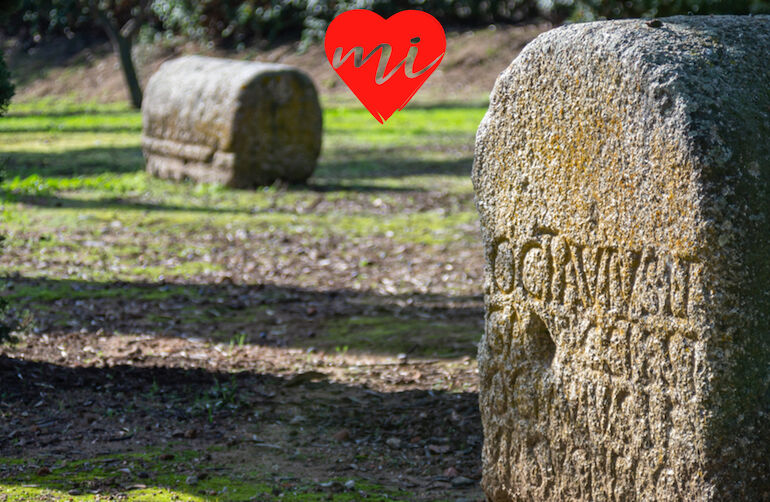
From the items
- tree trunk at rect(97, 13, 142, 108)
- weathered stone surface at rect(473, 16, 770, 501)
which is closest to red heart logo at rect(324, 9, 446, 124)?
weathered stone surface at rect(473, 16, 770, 501)

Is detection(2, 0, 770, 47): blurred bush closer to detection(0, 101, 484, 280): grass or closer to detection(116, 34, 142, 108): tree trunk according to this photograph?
detection(116, 34, 142, 108): tree trunk

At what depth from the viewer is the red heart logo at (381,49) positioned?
10.8 feet

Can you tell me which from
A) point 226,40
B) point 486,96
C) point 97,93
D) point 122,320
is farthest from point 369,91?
point 226,40

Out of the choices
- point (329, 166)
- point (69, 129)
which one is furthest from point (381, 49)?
point (69, 129)

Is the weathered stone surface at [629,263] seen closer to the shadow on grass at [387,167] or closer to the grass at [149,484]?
the grass at [149,484]

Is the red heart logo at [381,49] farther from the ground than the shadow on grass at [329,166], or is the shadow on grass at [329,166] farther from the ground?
the red heart logo at [381,49]

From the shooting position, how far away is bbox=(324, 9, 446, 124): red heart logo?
3283 mm

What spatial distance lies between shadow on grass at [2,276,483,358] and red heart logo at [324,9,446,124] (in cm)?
216

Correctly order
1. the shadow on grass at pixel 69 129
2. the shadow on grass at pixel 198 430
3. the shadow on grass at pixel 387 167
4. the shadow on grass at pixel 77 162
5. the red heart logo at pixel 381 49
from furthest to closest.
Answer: the shadow on grass at pixel 69 129 → the shadow on grass at pixel 77 162 → the shadow on grass at pixel 387 167 → the shadow on grass at pixel 198 430 → the red heart logo at pixel 381 49

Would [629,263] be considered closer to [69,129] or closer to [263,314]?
[263,314]

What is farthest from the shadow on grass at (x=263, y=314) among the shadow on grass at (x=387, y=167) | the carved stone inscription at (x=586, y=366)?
the shadow on grass at (x=387, y=167)

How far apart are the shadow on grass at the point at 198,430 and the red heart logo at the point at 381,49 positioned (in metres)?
1.52

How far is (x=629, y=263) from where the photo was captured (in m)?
2.69

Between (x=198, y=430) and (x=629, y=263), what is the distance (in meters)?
2.31
